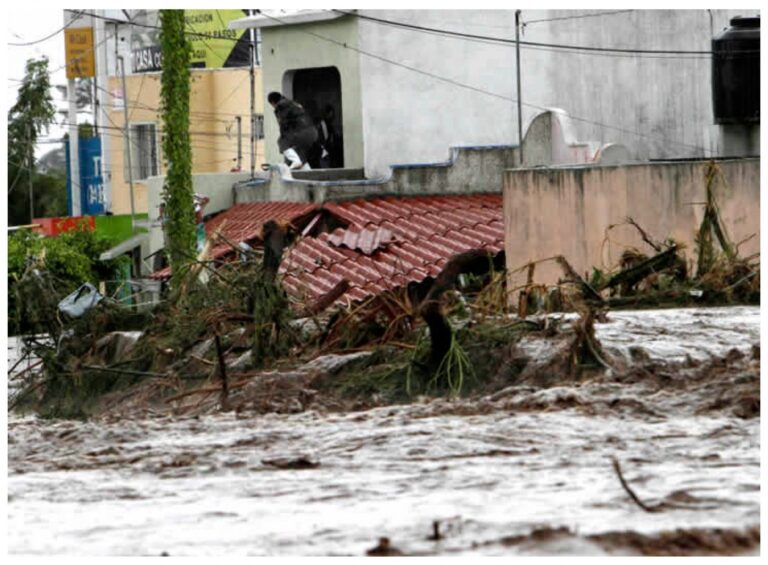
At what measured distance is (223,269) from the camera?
17.2m

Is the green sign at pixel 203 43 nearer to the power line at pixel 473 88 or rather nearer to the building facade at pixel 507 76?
the power line at pixel 473 88

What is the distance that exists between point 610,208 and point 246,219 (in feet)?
25.3

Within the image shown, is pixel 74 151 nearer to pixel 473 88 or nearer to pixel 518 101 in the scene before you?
pixel 473 88

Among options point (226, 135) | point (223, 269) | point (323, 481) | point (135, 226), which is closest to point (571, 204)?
point (223, 269)

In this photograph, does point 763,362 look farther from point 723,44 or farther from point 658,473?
point 723,44

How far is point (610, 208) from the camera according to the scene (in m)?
18.6

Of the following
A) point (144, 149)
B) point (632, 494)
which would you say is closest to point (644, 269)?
point (632, 494)

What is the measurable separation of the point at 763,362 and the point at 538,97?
603 inches

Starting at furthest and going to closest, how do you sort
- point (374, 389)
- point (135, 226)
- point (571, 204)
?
1. point (135, 226)
2. point (571, 204)
3. point (374, 389)

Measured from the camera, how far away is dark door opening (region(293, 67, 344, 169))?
2762 cm

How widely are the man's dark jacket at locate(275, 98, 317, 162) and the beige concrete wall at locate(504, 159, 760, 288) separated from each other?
7.94m

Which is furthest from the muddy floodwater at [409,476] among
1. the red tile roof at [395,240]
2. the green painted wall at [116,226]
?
the green painted wall at [116,226]

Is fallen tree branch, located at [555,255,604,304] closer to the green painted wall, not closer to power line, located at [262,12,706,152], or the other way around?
power line, located at [262,12,706,152]
